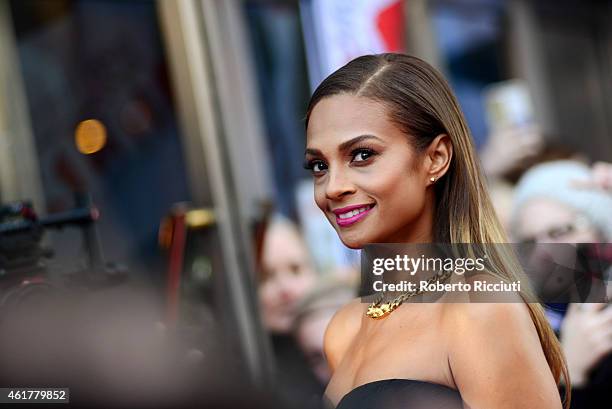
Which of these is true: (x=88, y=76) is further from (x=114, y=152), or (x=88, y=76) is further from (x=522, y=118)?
(x=522, y=118)

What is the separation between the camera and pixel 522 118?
5508mm

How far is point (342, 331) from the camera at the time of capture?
167 cm

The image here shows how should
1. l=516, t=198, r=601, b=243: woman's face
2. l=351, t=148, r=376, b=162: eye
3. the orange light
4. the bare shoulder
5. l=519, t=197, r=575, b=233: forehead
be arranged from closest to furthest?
l=351, t=148, r=376, b=162: eye
the bare shoulder
l=516, t=198, r=601, b=243: woman's face
l=519, t=197, r=575, b=233: forehead
the orange light

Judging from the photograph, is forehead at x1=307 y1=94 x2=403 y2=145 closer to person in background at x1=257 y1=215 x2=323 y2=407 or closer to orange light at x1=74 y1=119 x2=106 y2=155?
orange light at x1=74 y1=119 x2=106 y2=155

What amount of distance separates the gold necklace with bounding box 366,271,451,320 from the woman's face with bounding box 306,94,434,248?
0.07 metres

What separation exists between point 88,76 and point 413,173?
2480 millimetres

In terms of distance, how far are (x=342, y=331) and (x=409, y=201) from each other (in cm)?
34

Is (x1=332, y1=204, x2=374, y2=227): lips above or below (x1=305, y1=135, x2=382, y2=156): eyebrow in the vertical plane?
below

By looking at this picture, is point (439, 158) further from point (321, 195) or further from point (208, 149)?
point (208, 149)

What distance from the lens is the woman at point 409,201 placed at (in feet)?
4.51

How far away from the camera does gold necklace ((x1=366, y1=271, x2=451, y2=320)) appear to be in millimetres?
1462

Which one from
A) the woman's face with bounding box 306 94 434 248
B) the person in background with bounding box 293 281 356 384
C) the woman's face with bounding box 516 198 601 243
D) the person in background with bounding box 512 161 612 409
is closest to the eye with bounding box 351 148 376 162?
the woman's face with bounding box 306 94 434 248

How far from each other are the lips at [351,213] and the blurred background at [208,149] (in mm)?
699

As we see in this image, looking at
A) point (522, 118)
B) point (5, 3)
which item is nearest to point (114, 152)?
point (5, 3)
